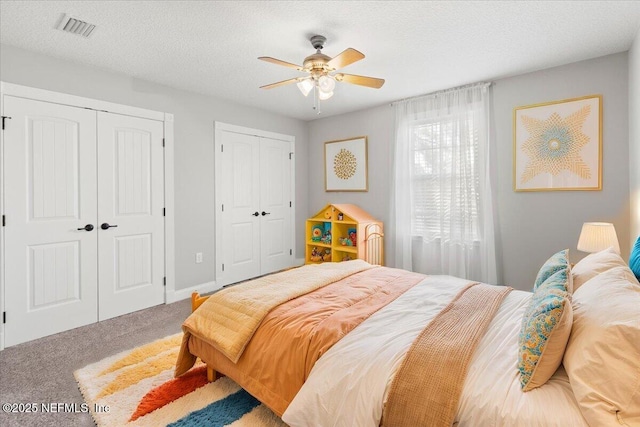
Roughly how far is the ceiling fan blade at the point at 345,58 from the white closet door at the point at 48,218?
7.85 ft

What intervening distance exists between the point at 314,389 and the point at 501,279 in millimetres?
2957

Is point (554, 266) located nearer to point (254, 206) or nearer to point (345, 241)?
point (345, 241)

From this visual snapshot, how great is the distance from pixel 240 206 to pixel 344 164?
1.67m

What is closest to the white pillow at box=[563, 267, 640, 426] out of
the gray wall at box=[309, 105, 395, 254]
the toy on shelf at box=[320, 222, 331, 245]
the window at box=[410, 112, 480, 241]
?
the window at box=[410, 112, 480, 241]

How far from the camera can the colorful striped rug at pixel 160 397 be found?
5.69 ft

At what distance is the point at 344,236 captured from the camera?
4598 mm

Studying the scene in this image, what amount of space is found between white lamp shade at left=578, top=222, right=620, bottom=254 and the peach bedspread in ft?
5.34

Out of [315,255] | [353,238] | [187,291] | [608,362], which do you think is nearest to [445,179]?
[353,238]

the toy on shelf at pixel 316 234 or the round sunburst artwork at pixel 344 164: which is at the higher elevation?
the round sunburst artwork at pixel 344 164

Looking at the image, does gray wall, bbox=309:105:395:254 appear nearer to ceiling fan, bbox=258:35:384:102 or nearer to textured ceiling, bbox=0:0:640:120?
textured ceiling, bbox=0:0:640:120

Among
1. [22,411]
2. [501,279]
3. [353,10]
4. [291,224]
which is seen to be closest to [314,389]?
[22,411]

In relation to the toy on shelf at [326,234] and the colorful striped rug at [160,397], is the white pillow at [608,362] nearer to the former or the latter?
the colorful striped rug at [160,397]

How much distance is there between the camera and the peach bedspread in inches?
59.6

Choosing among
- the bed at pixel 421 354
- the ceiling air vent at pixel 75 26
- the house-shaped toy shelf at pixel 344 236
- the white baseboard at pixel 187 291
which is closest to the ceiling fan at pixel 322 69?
the ceiling air vent at pixel 75 26
